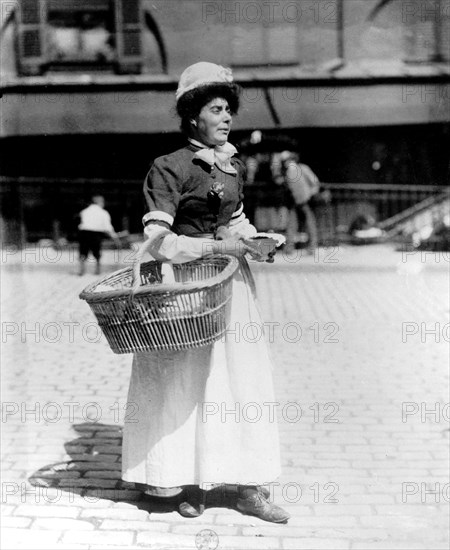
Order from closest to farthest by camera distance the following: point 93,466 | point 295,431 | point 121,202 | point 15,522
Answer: point 15,522 → point 93,466 → point 295,431 → point 121,202

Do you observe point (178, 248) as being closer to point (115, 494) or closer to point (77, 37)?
point (115, 494)

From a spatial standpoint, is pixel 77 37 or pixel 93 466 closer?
pixel 93 466

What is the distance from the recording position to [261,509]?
3725 mm

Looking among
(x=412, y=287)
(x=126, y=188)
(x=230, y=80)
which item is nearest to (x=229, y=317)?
(x=230, y=80)

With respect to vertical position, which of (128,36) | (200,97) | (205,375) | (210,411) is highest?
(128,36)

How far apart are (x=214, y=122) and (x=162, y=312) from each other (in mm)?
964

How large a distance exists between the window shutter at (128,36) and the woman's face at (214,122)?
50.0ft

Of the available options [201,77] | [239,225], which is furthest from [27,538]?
[201,77]

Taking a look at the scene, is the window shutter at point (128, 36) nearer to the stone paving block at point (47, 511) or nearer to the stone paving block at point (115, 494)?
the stone paving block at point (115, 494)

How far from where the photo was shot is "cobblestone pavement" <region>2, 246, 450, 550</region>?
3.61m

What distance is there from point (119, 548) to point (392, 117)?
15949 millimetres

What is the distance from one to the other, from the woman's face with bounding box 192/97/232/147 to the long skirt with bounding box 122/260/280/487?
0.61 m

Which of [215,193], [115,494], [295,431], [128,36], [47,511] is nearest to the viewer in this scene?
[215,193]

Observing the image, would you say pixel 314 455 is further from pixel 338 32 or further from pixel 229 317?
pixel 338 32
